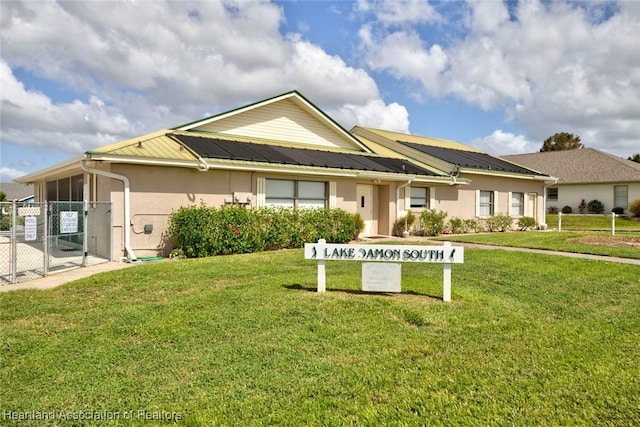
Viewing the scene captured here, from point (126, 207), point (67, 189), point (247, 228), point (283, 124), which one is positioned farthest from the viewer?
point (67, 189)

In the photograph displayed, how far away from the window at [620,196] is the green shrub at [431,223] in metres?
19.6

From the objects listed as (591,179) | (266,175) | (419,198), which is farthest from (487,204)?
(591,179)

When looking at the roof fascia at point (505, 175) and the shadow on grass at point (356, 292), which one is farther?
the roof fascia at point (505, 175)

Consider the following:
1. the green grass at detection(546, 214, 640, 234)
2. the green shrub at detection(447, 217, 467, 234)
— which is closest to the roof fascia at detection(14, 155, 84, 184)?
the green shrub at detection(447, 217, 467, 234)

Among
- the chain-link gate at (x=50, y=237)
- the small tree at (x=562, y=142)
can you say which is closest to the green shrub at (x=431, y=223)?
the chain-link gate at (x=50, y=237)

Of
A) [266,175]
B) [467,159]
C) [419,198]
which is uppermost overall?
[467,159]

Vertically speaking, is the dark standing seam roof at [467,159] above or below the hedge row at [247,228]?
above

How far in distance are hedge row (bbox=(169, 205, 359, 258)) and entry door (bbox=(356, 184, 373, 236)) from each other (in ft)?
8.27

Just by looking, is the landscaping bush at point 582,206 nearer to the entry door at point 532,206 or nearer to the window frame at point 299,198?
the entry door at point 532,206

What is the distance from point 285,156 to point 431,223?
7244 millimetres

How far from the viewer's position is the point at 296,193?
14.7 m

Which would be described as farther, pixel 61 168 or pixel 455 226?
pixel 455 226

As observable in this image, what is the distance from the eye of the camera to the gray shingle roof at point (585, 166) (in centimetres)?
3028

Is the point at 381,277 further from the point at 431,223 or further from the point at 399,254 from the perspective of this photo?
the point at 431,223
